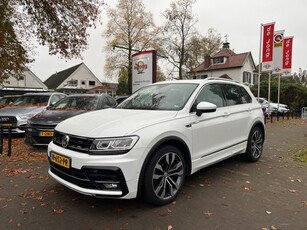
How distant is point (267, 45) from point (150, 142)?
50.1ft

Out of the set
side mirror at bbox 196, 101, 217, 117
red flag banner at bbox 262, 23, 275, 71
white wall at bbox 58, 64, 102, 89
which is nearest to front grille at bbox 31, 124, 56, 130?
side mirror at bbox 196, 101, 217, 117

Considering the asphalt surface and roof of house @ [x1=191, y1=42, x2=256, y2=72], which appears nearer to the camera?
the asphalt surface

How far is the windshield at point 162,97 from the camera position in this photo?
158 inches

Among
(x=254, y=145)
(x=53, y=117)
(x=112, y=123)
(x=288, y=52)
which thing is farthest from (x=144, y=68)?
(x=288, y=52)

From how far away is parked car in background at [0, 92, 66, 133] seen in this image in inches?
333

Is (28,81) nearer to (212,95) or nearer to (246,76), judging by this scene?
(246,76)

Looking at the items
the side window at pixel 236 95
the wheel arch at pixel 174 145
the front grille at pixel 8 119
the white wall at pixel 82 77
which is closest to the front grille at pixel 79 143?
the wheel arch at pixel 174 145

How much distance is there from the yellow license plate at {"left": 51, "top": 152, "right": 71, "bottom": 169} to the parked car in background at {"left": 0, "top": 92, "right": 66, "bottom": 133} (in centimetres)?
347

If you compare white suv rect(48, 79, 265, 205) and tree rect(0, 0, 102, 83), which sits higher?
tree rect(0, 0, 102, 83)

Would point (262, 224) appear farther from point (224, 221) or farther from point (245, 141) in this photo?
point (245, 141)

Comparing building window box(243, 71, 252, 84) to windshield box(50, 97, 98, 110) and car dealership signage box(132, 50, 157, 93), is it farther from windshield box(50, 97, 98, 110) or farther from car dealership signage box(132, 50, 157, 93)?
windshield box(50, 97, 98, 110)

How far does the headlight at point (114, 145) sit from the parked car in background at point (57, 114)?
12.3 feet

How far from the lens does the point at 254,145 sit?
5.61m

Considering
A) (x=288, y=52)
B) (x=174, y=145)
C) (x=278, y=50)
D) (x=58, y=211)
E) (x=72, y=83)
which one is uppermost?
(x=288, y=52)
